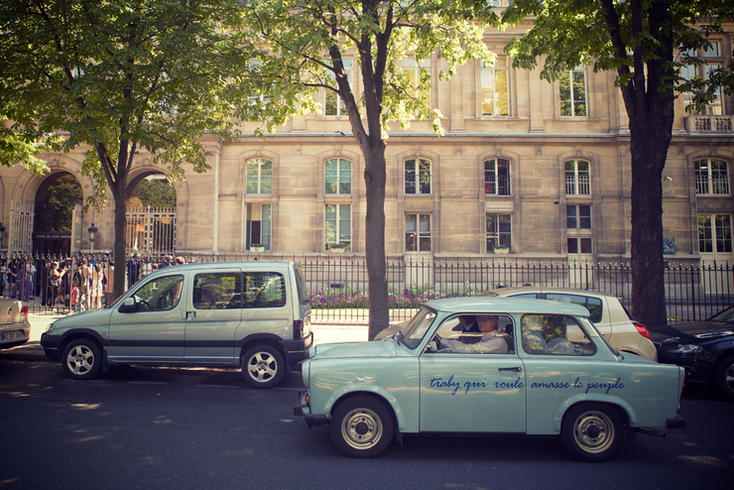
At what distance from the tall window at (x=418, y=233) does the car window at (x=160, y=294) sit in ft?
45.5

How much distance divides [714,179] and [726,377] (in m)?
18.3

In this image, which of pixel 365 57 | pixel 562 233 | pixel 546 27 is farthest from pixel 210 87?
pixel 562 233

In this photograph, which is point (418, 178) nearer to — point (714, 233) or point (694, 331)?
point (694, 331)

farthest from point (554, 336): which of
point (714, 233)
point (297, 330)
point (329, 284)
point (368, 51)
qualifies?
point (714, 233)

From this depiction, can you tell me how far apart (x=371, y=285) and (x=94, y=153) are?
302 inches

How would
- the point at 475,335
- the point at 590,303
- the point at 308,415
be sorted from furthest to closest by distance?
the point at 590,303
the point at 475,335
the point at 308,415

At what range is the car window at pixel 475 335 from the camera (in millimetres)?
4430

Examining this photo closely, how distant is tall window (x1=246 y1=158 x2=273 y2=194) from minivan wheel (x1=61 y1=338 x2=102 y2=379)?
1399 centimetres

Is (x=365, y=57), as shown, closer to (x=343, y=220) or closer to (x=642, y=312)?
(x=642, y=312)

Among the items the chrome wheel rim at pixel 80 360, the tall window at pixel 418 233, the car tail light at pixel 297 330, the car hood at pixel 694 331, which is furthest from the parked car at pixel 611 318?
the tall window at pixel 418 233

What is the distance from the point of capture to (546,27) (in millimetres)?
8312

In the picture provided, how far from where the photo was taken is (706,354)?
22.6 ft

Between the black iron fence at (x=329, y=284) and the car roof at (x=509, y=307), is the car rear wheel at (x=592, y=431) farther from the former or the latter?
the black iron fence at (x=329, y=284)

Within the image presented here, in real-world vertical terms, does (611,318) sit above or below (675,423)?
above
